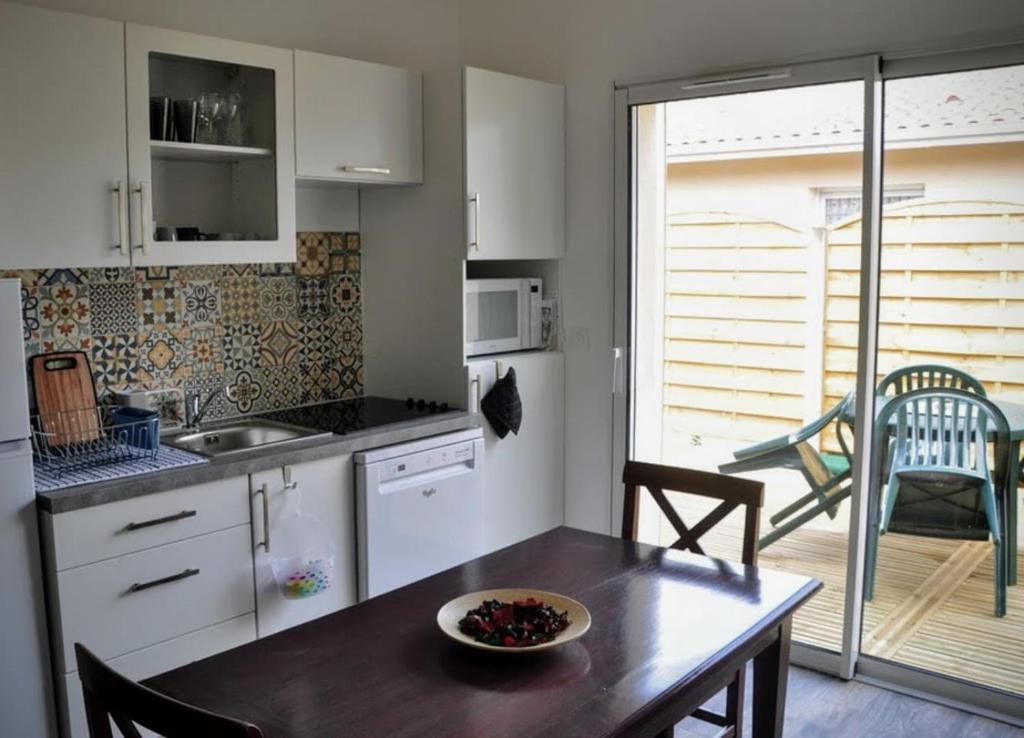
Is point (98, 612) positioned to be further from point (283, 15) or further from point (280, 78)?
point (283, 15)

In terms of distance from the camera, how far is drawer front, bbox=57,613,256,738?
2607mm

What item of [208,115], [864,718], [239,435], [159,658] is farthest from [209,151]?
[864,718]

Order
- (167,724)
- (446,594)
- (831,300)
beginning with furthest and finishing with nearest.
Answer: (831,300)
(446,594)
(167,724)

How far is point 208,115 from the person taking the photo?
3.16 metres

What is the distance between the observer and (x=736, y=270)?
3734 millimetres

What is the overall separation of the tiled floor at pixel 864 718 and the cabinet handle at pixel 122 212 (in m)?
2.17

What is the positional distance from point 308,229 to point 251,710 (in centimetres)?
235

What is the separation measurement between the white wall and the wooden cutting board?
1.80 meters

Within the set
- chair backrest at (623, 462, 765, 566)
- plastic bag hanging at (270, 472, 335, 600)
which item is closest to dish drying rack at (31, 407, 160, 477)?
plastic bag hanging at (270, 472, 335, 600)

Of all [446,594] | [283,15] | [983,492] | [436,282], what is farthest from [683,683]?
[283,15]

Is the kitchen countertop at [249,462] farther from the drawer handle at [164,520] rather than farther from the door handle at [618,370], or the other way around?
the door handle at [618,370]

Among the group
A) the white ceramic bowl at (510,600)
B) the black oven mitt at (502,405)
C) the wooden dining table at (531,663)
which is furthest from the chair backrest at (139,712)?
the black oven mitt at (502,405)

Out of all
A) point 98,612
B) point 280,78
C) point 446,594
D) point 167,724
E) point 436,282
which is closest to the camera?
point 167,724

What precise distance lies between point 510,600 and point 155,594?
1.14 m
